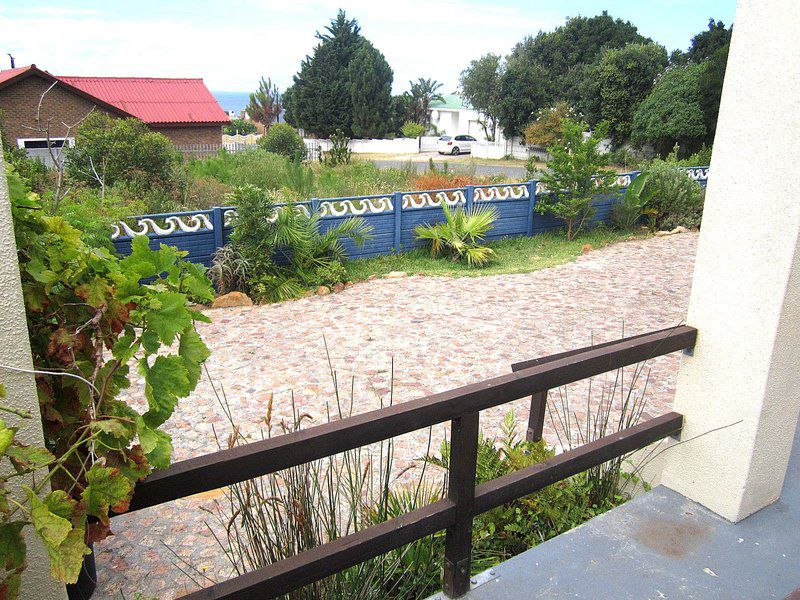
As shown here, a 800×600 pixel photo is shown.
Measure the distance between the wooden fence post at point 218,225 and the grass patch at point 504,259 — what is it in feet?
6.62

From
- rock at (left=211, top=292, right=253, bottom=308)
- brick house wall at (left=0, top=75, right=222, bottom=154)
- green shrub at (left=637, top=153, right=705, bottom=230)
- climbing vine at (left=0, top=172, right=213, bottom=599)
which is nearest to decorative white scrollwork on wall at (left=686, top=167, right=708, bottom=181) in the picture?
green shrub at (left=637, top=153, right=705, bottom=230)

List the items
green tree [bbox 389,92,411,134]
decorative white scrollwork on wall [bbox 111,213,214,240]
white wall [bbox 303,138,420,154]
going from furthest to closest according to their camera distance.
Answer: green tree [bbox 389,92,411,134]
white wall [bbox 303,138,420,154]
decorative white scrollwork on wall [bbox 111,213,214,240]

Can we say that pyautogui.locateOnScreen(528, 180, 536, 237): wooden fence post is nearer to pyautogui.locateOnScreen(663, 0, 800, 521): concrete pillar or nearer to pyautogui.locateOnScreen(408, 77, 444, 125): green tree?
pyautogui.locateOnScreen(663, 0, 800, 521): concrete pillar

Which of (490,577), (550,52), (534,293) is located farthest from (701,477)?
(550,52)

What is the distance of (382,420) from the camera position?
201cm

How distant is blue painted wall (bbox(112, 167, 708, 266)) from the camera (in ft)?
29.5

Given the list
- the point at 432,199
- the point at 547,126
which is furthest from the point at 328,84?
the point at 432,199

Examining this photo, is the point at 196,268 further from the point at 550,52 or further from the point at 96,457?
the point at 550,52

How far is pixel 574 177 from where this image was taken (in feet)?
42.0

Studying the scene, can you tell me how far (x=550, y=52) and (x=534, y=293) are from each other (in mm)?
42994

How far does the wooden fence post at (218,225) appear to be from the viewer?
9289 millimetres

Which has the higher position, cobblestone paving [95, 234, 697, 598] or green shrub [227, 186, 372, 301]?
green shrub [227, 186, 372, 301]

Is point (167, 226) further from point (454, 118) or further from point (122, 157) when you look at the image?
point (454, 118)

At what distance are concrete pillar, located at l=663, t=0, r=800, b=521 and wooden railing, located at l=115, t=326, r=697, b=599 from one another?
8.5 inches
